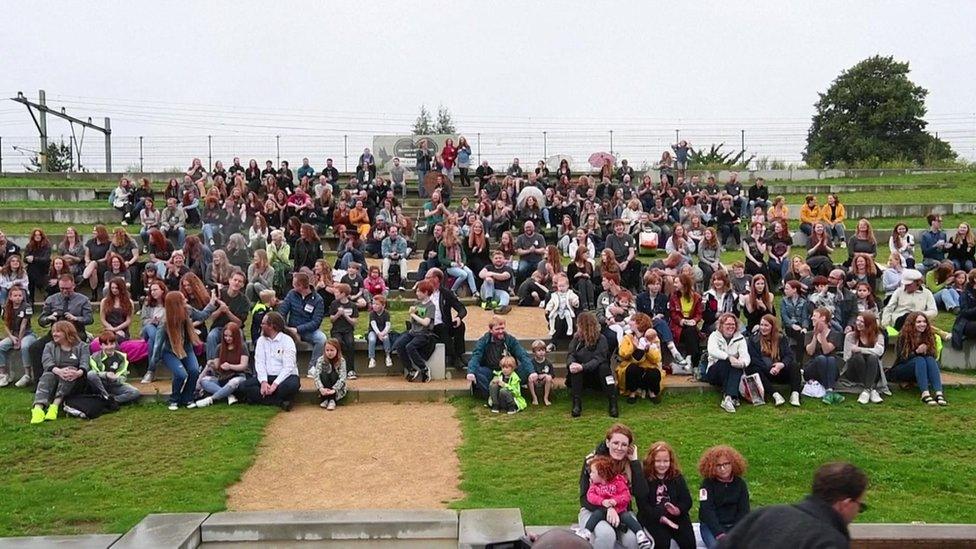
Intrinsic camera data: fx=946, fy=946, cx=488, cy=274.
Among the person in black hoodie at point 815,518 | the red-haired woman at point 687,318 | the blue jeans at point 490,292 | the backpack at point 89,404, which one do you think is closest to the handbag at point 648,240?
the blue jeans at point 490,292

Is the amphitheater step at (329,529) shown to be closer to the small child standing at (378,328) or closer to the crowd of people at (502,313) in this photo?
A: the crowd of people at (502,313)

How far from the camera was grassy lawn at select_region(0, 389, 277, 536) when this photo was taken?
7648mm

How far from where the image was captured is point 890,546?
6445 millimetres

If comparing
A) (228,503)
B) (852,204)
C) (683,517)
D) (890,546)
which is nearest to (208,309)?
(228,503)

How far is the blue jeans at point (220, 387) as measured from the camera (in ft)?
36.7

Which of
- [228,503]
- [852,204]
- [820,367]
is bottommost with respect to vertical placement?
[228,503]

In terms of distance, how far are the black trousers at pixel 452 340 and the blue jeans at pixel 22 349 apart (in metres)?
5.02

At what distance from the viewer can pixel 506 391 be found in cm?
1095

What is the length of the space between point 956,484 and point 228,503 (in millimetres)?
6346

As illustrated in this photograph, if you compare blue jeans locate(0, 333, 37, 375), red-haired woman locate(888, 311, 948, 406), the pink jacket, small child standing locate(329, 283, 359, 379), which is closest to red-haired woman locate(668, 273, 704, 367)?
red-haired woman locate(888, 311, 948, 406)

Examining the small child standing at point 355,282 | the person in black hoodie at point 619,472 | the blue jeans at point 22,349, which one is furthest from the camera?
the small child standing at point 355,282

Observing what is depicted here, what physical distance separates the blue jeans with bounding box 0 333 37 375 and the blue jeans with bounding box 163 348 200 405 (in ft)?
5.92

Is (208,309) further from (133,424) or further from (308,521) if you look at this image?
(308,521)

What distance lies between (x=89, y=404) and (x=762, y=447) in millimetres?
7338
